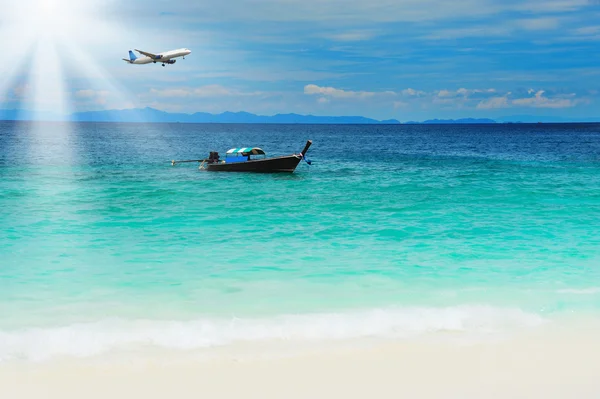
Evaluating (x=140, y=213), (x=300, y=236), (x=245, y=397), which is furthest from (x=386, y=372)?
(x=140, y=213)

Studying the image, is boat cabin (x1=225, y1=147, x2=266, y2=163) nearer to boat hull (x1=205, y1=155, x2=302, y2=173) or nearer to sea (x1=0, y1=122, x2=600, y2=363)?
boat hull (x1=205, y1=155, x2=302, y2=173)

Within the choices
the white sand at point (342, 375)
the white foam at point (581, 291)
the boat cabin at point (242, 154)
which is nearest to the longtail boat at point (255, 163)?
the boat cabin at point (242, 154)

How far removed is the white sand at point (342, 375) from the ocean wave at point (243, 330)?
62 cm

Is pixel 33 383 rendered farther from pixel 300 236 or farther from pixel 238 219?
pixel 238 219

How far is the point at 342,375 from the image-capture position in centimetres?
1002

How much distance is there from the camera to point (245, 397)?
30.5 ft

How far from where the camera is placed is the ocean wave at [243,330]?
1123 centimetres

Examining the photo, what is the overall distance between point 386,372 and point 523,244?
1372cm

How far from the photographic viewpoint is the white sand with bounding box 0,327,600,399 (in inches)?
369

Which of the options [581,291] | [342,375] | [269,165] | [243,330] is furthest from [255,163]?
[342,375]

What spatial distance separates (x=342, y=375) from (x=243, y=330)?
290 cm

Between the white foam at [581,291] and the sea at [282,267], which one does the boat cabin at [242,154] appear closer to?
the sea at [282,267]

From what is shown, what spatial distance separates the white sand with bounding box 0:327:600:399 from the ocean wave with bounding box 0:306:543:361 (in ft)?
2.05

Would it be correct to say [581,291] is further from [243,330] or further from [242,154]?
[242,154]
